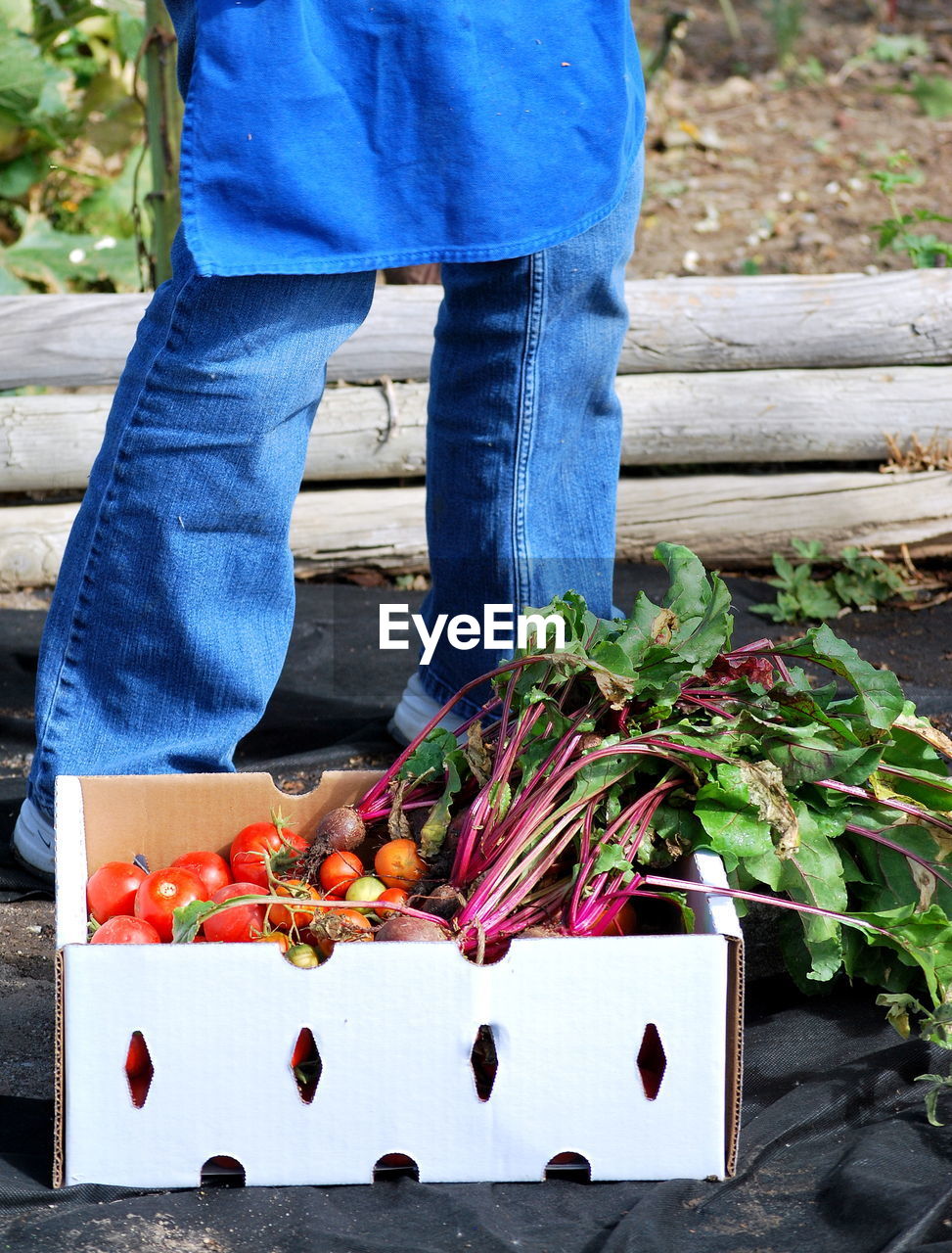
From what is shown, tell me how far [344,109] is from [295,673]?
1448 mm

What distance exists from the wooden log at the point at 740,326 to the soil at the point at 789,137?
1.27m

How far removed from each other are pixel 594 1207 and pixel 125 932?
1.92 ft

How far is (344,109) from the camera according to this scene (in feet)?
5.79

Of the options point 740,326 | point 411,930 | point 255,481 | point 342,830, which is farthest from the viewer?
point 740,326

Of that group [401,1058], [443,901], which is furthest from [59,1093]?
[443,901]

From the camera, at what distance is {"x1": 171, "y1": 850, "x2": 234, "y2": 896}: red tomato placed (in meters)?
1.72

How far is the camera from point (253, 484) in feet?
6.32

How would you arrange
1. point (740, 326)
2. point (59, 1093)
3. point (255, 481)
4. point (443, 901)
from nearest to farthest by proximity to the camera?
point (59, 1093)
point (443, 901)
point (255, 481)
point (740, 326)

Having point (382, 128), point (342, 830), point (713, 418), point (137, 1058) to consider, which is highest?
point (382, 128)

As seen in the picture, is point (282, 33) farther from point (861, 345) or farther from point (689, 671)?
point (861, 345)

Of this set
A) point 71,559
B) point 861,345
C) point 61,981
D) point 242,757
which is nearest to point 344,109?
point 71,559

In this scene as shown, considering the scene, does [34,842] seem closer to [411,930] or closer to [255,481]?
[255,481]

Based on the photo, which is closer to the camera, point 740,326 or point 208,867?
point 208,867

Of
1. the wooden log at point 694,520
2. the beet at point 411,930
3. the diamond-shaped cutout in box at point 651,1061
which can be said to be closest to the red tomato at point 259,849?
the beet at point 411,930
